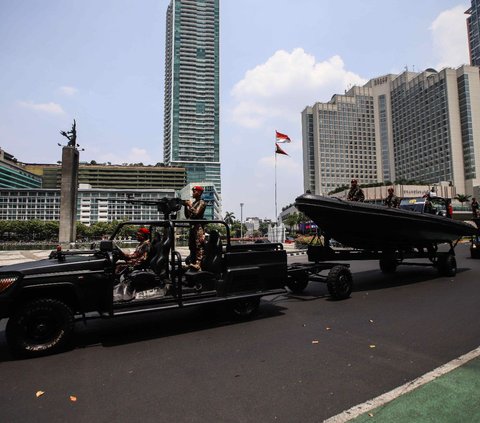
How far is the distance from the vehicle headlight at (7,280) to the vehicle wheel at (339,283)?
5.96m

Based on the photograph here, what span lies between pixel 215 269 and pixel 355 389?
3.04 metres

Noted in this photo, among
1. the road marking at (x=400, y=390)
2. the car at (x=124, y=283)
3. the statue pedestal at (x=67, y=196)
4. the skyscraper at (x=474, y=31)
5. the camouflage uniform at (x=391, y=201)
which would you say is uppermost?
the skyscraper at (x=474, y=31)

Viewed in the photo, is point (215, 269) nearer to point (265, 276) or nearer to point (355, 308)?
point (265, 276)

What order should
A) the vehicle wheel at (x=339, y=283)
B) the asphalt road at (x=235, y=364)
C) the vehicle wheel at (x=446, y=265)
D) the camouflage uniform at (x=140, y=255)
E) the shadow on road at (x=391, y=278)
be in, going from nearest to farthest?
the asphalt road at (x=235, y=364) → the camouflage uniform at (x=140, y=255) → the vehicle wheel at (x=339, y=283) → the shadow on road at (x=391, y=278) → the vehicle wheel at (x=446, y=265)

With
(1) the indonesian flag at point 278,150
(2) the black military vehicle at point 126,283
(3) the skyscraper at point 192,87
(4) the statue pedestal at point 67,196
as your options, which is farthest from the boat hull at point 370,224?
(3) the skyscraper at point 192,87

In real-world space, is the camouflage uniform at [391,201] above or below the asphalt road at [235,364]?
above

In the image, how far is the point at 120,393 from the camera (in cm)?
315

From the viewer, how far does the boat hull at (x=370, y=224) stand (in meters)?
7.76

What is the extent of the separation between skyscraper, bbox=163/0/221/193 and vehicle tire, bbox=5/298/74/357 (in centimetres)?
19366

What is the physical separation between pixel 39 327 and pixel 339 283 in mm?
5900

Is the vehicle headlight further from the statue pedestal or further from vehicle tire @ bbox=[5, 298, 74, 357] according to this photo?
the statue pedestal

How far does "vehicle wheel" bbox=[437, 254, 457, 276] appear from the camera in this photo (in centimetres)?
1045

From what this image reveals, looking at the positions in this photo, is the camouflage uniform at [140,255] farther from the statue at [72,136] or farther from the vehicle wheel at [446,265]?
the statue at [72,136]

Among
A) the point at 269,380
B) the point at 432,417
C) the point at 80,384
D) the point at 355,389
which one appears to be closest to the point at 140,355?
the point at 80,384
